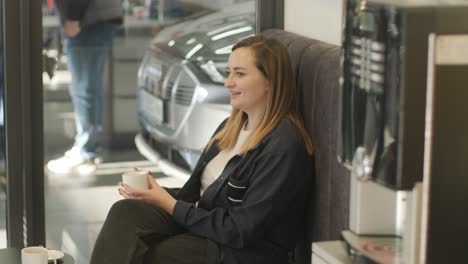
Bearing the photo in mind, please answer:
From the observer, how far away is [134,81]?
3.97 m

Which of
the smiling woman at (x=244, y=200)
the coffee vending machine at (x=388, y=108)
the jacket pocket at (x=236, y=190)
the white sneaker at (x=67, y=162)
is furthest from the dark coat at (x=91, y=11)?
the coffee vending machine at (x=388, y=108)

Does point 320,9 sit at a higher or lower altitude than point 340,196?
higher

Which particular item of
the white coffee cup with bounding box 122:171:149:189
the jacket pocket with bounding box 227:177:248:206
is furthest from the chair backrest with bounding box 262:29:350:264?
the white coffee cup with bounding box 122:171:149:189

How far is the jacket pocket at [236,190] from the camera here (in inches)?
119

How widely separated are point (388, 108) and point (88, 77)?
2.18 metres

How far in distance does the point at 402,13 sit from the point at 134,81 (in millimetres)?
2242

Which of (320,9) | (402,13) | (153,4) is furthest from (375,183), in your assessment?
(153,4)

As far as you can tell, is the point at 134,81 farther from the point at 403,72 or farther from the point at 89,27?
the point at 403,72

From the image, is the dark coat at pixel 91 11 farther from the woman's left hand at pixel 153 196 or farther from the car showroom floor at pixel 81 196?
the woman's left hand at pixel 153 196

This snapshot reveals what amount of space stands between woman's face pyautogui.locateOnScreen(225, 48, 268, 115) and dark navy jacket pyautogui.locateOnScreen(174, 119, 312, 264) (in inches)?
5.0

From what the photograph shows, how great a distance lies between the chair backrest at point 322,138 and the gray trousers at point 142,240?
378 millimetres

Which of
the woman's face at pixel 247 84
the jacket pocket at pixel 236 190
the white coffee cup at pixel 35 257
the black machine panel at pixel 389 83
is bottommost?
the white coffee cup at pixel 35 257

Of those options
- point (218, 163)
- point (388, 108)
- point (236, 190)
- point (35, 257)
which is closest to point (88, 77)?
point (218, 163)

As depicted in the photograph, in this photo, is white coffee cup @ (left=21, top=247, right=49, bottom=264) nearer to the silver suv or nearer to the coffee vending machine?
the coffee vending machine
